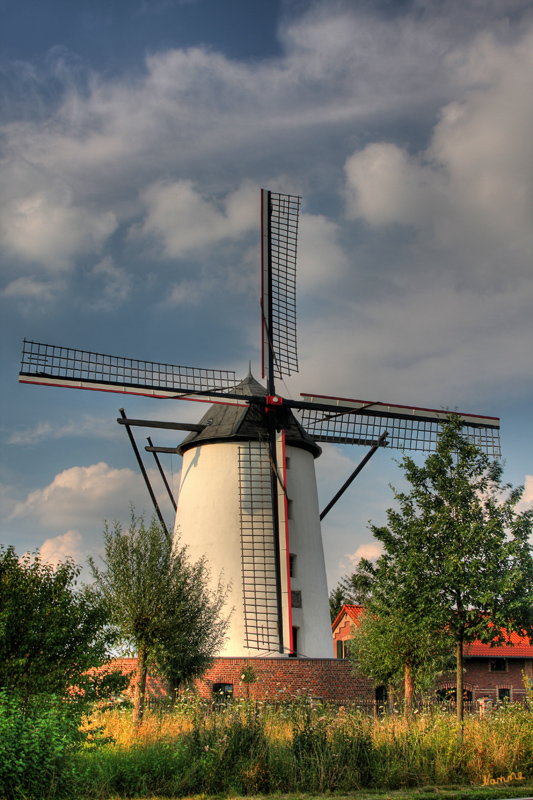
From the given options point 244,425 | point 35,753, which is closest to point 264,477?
point 244,425

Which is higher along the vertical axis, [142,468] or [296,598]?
[142,468]

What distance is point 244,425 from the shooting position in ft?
76.6

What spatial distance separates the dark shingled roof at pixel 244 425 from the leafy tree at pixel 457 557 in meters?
8.16

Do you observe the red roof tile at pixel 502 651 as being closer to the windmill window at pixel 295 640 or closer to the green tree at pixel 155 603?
the windmill window at pixel 295 640

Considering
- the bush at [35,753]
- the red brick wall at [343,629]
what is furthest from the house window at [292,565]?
the red brick wall at [343,629]

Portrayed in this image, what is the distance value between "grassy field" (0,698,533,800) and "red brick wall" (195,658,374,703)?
7877mm

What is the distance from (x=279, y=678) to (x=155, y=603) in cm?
490

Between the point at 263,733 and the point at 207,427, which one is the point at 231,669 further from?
the point at 263,733

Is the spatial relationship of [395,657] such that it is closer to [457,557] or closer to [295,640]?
[295,640]

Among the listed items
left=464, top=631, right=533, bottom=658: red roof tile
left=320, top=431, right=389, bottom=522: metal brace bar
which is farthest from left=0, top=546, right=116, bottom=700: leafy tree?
left=464, top=631, right=533, bottom=658: red roof tile

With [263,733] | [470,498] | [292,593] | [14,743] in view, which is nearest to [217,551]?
[292,593]

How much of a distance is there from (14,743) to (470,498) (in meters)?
→ 10.6

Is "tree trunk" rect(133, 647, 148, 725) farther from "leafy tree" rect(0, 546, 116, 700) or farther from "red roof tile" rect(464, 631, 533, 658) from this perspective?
"red roof tile" rect(464, 631, 533, 658)

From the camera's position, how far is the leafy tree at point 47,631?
973cm
